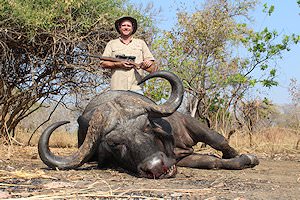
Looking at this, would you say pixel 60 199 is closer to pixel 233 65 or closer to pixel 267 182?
pixel 267 182

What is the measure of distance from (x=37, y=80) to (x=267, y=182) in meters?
5.64

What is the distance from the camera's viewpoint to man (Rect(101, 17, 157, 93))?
214 inches

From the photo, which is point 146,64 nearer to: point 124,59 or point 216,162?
point 124,59

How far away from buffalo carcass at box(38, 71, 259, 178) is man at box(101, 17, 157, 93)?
0.50 metres

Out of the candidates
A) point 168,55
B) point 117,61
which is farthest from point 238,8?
point 117,61

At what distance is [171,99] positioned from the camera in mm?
4695

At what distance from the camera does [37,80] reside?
8508mm

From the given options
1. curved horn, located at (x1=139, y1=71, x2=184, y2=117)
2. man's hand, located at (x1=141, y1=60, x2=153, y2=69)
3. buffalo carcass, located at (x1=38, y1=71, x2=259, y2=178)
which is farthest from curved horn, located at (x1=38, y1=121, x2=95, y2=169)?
man's hand, located at (x1=141, y1=60, x2=153, y2=69)

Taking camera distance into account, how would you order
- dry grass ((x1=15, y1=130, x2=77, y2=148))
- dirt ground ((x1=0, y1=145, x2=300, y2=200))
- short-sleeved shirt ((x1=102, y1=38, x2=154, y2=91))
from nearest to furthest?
dirt ground ((x1=0, y1=145, x2=300, y2=200)) → short-sleeved shirt ((x1=102, y1=38, x2=154, y2=91)) → dry grass ((x1=15, y1=130, x2=77, y2=148))

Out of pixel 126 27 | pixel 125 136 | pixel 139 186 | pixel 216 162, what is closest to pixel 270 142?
pixel 216 162

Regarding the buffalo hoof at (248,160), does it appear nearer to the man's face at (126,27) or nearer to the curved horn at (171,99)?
the curved horn at (171,99)

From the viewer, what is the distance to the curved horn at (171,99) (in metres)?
4.48

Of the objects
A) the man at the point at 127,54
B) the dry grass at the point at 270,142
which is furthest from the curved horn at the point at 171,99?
the dry grass at the point at 270,142

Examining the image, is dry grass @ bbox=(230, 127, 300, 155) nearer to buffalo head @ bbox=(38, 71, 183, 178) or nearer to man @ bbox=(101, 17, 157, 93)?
→ man @ bbox=(101, 17, 157, 93)
